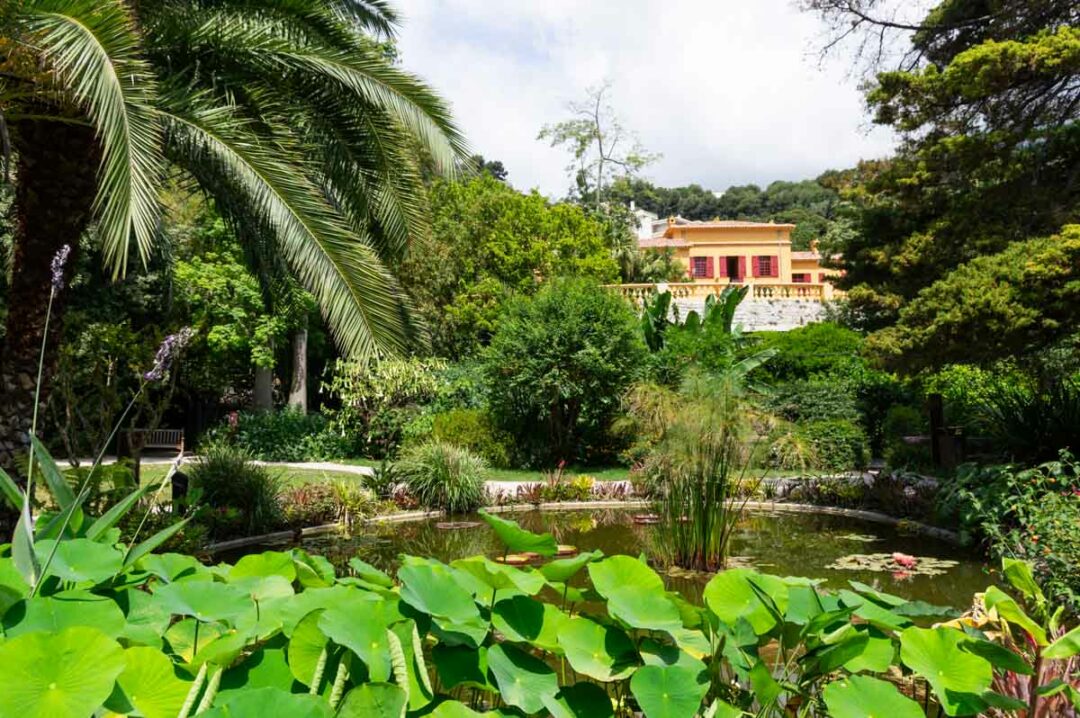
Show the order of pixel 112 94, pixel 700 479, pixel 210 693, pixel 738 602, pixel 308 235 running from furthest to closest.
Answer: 1. pixel 700 479
2. pixel 308 235
3. pixel 112 94
4. pixel 738 602
5. pixel 210 693

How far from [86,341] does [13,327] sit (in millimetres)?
11404

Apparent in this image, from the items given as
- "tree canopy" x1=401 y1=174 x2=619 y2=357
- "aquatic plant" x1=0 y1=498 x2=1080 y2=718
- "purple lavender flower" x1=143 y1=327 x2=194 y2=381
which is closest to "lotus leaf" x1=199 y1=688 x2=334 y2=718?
"aquatic plant" x1=0 y1=498 x2=1080 y2=718

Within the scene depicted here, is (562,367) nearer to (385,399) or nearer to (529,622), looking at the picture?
(385,399)

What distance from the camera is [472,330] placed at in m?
23.6

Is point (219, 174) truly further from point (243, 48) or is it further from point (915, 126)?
point (915, 126)

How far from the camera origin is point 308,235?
6.18 meters

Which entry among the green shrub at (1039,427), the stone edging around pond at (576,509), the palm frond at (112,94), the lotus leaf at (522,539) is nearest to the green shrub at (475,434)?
the stone edging around pond at (576,509)

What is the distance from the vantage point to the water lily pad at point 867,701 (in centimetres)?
135

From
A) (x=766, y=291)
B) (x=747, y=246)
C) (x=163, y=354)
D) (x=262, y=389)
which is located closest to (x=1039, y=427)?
(x=163, y=354)

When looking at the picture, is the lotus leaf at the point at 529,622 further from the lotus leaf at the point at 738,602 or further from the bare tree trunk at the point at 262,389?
the bare tree trunk at the point at 262,389

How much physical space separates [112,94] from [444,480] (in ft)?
24.6

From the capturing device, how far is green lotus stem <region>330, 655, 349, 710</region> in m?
1.27

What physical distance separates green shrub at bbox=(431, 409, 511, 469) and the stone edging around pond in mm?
4082

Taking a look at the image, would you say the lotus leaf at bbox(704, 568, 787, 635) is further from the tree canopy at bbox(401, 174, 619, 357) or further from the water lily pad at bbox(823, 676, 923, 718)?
the tree canopy at bbox(401, 174, 619, 357)
